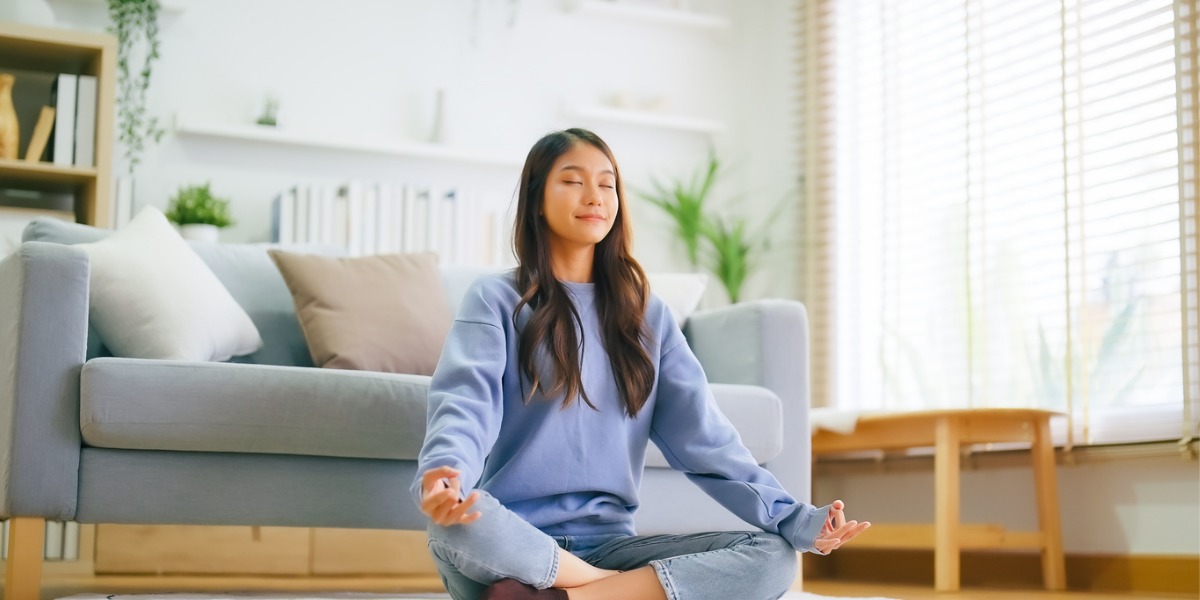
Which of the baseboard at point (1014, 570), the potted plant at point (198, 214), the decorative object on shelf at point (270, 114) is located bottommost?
the baseboard at point (1014, 570)

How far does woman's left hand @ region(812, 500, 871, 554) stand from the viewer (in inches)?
61.7

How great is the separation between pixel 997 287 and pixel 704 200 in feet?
4.31

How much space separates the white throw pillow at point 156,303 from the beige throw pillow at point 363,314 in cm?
16

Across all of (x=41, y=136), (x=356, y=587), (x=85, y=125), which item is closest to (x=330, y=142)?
(x=85, y=125)

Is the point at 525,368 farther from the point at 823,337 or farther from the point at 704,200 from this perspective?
the point at 704,200

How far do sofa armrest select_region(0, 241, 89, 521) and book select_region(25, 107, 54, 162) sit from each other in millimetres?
1485

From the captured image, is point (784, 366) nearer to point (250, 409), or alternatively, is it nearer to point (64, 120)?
point (250, 409)

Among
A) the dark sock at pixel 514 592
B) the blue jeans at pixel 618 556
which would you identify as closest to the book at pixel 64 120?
the blue jeans at pixel 618 556

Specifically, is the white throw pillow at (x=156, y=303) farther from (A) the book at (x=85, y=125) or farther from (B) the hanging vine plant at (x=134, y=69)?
(B) the hanging vine plant at (x=134, y=69)

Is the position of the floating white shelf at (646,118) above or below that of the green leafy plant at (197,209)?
above

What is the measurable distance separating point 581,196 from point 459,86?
8.31 feet

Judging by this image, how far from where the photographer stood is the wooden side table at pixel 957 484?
3035 mm

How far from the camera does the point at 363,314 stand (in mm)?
2662

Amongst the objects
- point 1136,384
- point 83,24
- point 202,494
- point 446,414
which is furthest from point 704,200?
point 446,414
